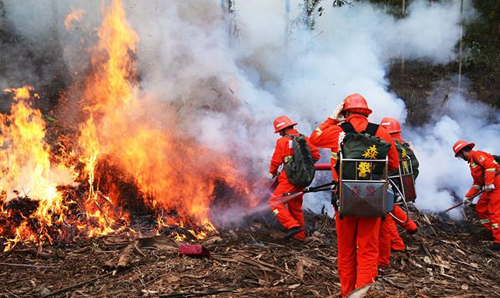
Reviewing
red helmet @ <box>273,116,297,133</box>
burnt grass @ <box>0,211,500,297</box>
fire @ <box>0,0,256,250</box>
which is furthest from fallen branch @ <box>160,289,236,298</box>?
red helmet @ <box>273,116,297,133</box>

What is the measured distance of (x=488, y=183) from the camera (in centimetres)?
671

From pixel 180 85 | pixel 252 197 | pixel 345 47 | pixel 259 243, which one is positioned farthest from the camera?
pixel 345 47

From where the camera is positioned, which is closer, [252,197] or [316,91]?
[252,197]

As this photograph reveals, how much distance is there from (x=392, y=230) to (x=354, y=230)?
1.95 m

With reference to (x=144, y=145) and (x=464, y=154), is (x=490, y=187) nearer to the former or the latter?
(x=464, y=154)

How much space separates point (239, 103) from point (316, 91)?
69.9 inches

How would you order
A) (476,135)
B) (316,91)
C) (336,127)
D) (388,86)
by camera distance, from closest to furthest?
1. (336,127)
2. (316,91)
3. (476,135)
4. (388,86)

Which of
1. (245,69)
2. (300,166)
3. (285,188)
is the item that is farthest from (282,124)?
(245,69)

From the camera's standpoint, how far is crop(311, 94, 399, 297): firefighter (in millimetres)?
4215

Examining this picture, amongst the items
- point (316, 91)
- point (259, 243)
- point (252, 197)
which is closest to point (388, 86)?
point (316, 91)

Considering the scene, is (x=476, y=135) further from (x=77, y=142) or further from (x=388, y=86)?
(x=77, y=142)

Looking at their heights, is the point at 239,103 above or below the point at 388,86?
below

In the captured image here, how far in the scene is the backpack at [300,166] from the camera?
244 inches

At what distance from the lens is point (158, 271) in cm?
473
